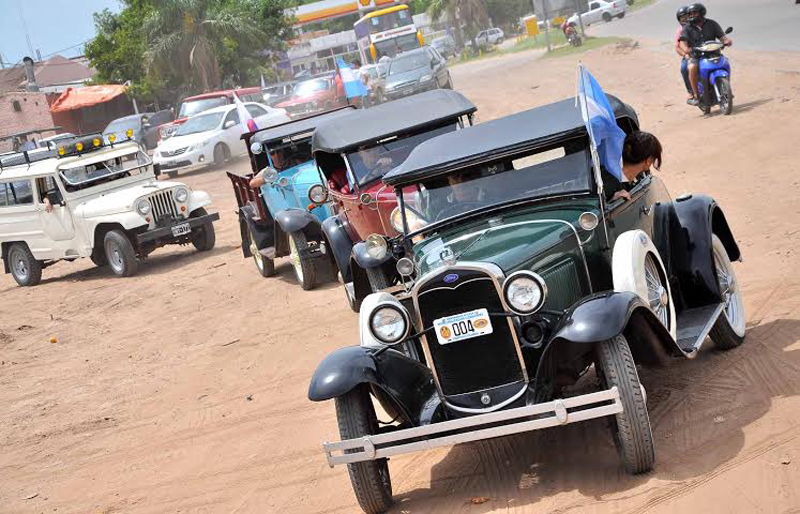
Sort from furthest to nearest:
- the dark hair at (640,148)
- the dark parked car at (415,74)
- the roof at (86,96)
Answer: the roof at (86,96)
the dark parked car at (415,74)
the dark hair at (640,148)

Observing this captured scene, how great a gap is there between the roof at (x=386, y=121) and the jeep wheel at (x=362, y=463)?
5172 mm

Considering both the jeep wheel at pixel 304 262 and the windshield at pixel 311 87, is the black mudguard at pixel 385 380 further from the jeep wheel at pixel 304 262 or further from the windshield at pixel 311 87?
the windshield at pixel 311 87

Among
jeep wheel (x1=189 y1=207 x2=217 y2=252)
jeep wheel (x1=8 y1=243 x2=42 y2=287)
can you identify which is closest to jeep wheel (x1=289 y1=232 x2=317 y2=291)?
jeep wheel (x1=189 y1=207 x2=217 y2=252)

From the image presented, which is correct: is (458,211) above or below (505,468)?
above

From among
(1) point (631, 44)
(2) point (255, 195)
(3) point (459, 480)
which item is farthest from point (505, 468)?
(1) point (631, 44)

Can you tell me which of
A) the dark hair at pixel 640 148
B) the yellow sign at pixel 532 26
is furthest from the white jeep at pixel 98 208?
the yellow sign at pixel 532 26

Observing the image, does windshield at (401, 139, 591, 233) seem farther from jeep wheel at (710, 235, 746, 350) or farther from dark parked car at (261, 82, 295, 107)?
dark parked car at (261, 82, 295, 107)

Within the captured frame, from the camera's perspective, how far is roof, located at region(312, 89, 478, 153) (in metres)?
10.7

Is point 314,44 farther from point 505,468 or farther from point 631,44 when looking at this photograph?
point 505,468

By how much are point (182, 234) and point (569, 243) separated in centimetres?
1205

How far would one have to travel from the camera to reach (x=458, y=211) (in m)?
6.69

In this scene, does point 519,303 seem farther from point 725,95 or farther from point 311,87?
point 311,87

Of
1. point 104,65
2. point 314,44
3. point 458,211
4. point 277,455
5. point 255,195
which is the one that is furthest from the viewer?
point 314,44

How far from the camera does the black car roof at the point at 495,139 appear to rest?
21.6ft
